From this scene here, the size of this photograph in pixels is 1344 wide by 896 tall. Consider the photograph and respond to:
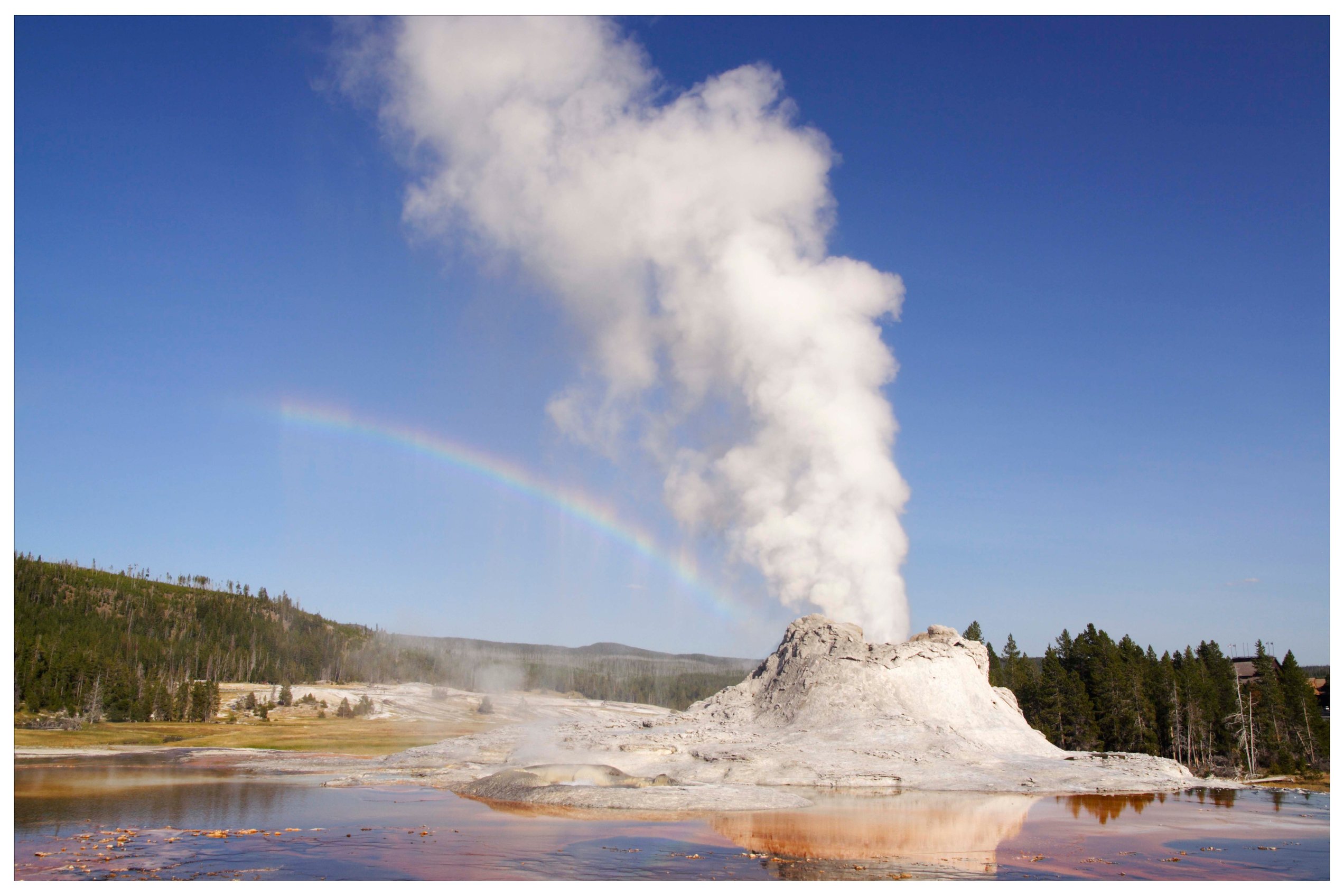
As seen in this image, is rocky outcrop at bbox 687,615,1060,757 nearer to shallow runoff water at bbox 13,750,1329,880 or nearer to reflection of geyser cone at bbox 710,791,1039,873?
reflection of geyser cone at bbox 710,791,1039,873

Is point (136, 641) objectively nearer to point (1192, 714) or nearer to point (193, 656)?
point (193, 656)

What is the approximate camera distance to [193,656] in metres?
132

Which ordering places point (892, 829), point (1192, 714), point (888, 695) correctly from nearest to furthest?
point (892, 829) → point (888, 695) → point (1192, 714)

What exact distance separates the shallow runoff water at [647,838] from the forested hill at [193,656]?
66.8m

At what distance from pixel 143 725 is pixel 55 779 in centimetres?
4589

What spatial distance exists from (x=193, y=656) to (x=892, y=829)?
132532mm

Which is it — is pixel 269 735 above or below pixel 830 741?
below

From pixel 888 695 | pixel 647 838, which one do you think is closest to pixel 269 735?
pixel 888 695

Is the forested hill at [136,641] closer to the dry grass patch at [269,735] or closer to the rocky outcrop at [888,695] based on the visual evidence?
the dry grass patch at [269,735]

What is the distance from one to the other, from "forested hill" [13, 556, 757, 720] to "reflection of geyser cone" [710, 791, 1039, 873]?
3212 inches

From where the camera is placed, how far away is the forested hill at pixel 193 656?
92250 millimetres

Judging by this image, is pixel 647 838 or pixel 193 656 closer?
pixel 647 838

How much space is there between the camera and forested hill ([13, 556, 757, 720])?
92250 mm
